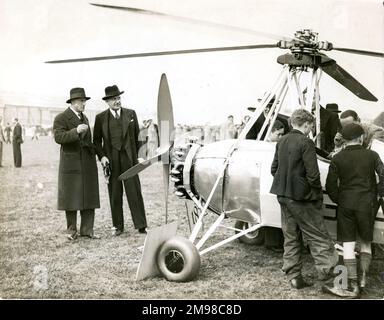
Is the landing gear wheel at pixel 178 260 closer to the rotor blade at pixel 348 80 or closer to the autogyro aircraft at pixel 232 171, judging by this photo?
the autogyro aircraft at pixel 232 171

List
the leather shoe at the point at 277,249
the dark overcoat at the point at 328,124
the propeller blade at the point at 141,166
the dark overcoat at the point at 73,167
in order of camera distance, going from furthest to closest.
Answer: the dark overcoat at the point at 328,124
the dark overcoat at the point at 73,167
the leather shoe at the point at 277,249
the propeller blade at the point at 141,166

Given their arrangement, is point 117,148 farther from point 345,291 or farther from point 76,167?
point 345,291

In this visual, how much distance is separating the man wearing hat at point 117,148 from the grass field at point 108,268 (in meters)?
0.39

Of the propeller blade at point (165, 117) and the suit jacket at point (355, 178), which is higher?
the propeller blade at point (165, 117)

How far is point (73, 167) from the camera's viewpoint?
6656 mm

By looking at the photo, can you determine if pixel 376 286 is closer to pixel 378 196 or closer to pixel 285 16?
pixel 378 196

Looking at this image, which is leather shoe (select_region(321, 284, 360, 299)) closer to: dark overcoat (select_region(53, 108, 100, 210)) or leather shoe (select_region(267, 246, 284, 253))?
leather shoe (select_region(267, 246, 284, 253))

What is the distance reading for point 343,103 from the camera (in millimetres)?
9758

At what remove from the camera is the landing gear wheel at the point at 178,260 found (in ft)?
16.2

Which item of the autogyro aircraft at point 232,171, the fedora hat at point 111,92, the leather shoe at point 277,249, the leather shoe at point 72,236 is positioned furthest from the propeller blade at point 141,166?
the leather shoe at point 277,249

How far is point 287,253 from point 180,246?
1202 mm

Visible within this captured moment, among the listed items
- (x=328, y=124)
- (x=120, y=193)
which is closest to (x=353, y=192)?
(x=328, y=124)
